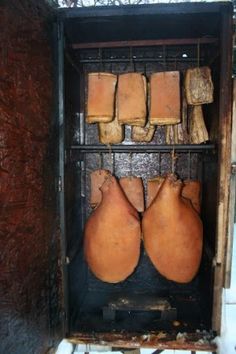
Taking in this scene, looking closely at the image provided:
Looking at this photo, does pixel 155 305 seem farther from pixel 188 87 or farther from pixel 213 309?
pixel 188 87

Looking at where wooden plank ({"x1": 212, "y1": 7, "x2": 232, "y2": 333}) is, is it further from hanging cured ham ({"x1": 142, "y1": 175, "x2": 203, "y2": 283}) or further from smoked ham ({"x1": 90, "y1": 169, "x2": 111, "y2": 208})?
smoked ham ({"x1": 90, "y1": 169, "x2": 111, "y2": 208})

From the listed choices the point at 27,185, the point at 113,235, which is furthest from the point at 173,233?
the point at 27,185

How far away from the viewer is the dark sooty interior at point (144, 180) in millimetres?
1457

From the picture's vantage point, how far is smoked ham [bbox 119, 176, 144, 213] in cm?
167

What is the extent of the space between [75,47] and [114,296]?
128 cm

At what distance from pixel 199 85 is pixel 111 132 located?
1.59ft

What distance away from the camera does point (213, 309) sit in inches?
51.6

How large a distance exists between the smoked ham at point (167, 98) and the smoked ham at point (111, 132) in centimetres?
21

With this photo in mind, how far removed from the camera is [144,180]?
71.6 inches

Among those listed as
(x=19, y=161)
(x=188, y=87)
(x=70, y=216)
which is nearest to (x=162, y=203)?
(x=70, y=216)

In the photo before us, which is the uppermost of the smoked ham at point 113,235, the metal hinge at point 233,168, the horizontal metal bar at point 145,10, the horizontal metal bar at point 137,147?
the horizontal metal bar at point 145,10

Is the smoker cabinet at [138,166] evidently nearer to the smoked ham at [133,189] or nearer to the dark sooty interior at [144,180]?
the dark sooty interior at [144,180]

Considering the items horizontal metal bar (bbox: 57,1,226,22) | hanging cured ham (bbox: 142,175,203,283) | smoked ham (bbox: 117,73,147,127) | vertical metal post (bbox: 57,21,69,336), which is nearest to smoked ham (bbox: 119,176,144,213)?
hanging cured ham (bbox: 142,175,203,283)

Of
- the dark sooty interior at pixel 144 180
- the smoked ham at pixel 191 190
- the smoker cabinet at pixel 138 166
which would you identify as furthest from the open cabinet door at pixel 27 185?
the smoked ham at pixel 191 190
